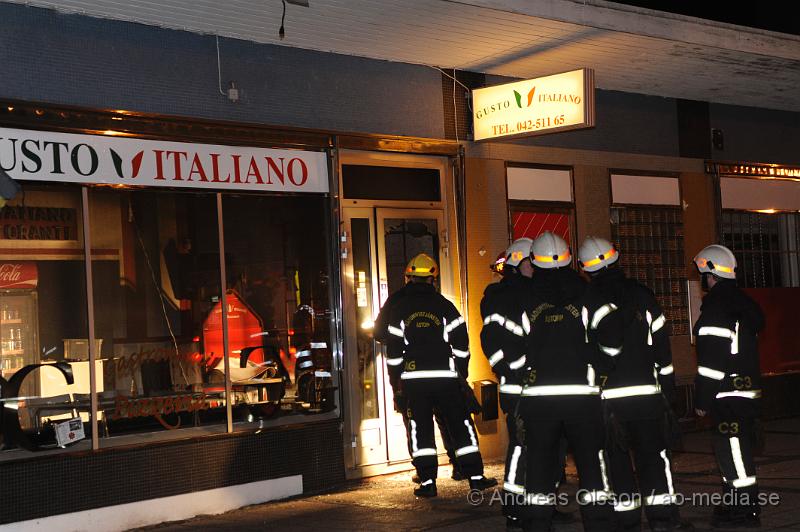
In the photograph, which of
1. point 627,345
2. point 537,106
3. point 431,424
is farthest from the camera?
point 537,106

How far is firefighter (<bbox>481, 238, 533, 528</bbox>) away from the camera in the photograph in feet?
25.6

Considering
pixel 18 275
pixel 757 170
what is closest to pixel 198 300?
pixel 18 275

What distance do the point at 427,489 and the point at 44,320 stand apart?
12.0ft

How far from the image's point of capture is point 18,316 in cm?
934

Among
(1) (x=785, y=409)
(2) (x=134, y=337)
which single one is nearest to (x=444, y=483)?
(2) (x=134, y=337)

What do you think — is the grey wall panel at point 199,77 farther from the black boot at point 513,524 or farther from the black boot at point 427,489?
the black boot at point 513,524

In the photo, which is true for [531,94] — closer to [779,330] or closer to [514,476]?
[514,476]

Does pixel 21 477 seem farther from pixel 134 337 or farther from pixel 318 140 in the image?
pixel 318 140

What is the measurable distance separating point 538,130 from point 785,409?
6696 mm

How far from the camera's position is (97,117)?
9.35 m

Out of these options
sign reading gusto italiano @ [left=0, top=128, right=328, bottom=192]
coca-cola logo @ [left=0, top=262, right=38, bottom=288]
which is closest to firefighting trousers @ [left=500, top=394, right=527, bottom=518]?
sign reading gusto italiano @ [left=0, top=128, right=328, bottom=192]

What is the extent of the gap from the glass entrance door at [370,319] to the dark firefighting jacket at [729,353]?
13.4 ft

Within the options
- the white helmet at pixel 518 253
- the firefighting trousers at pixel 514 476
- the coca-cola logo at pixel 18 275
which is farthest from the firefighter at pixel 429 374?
the coca-cola logo at pixel 18 275

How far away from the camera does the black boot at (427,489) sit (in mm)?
9828
